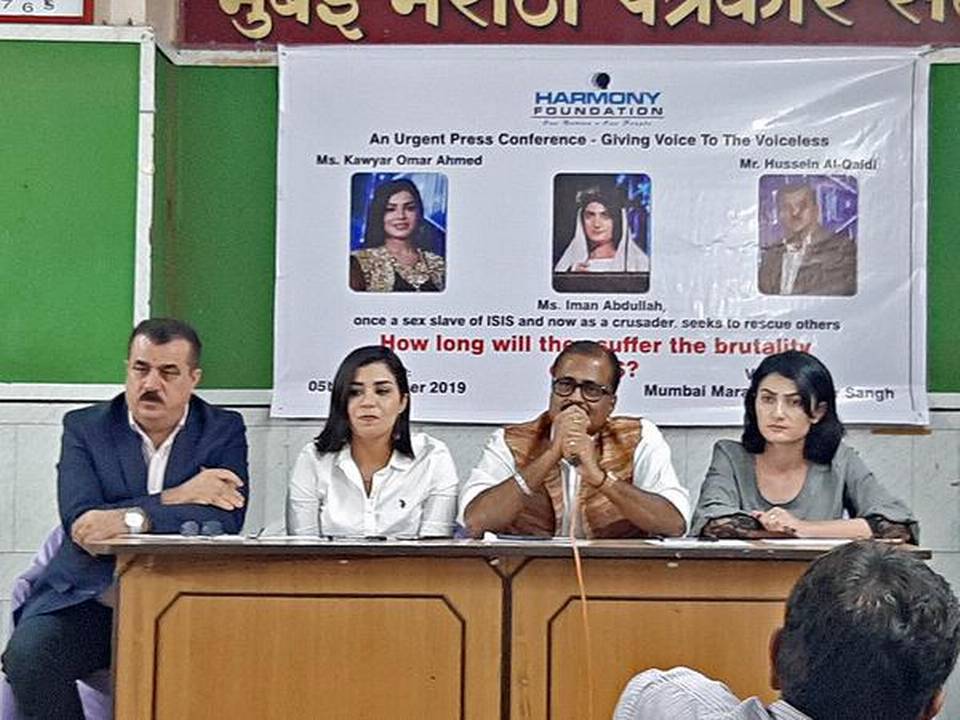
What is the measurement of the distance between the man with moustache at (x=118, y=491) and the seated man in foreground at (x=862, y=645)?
2402 mm

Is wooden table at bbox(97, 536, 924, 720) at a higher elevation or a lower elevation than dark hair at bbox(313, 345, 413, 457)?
lower

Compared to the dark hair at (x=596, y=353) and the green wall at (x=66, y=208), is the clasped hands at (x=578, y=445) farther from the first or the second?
the green wall at (x=66, y=208)

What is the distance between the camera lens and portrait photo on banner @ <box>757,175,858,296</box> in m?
5.65

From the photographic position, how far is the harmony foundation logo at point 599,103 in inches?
224

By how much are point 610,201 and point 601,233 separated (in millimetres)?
107

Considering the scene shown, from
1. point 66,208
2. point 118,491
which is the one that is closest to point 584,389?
point 118,491

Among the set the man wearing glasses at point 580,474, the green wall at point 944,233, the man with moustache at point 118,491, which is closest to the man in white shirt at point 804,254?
the green wall at point 944,233

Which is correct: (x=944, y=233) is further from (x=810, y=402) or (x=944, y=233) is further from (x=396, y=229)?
(x=396, y=229)

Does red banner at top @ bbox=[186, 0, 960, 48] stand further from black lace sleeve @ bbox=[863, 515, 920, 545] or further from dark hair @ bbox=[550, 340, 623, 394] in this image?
black lace sleeve @ bbox=[863, 515, 920, 545]

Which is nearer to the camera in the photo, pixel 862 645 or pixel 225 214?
pixel 862 645

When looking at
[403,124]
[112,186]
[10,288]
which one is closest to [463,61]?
[403,124]

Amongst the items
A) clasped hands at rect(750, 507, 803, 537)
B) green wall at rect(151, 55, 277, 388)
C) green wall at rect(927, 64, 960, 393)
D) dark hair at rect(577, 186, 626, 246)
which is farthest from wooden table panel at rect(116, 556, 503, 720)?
green wall at rect(927, 64, 960, 393)

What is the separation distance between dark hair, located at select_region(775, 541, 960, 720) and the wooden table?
1.58m

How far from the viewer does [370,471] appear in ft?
15.4
